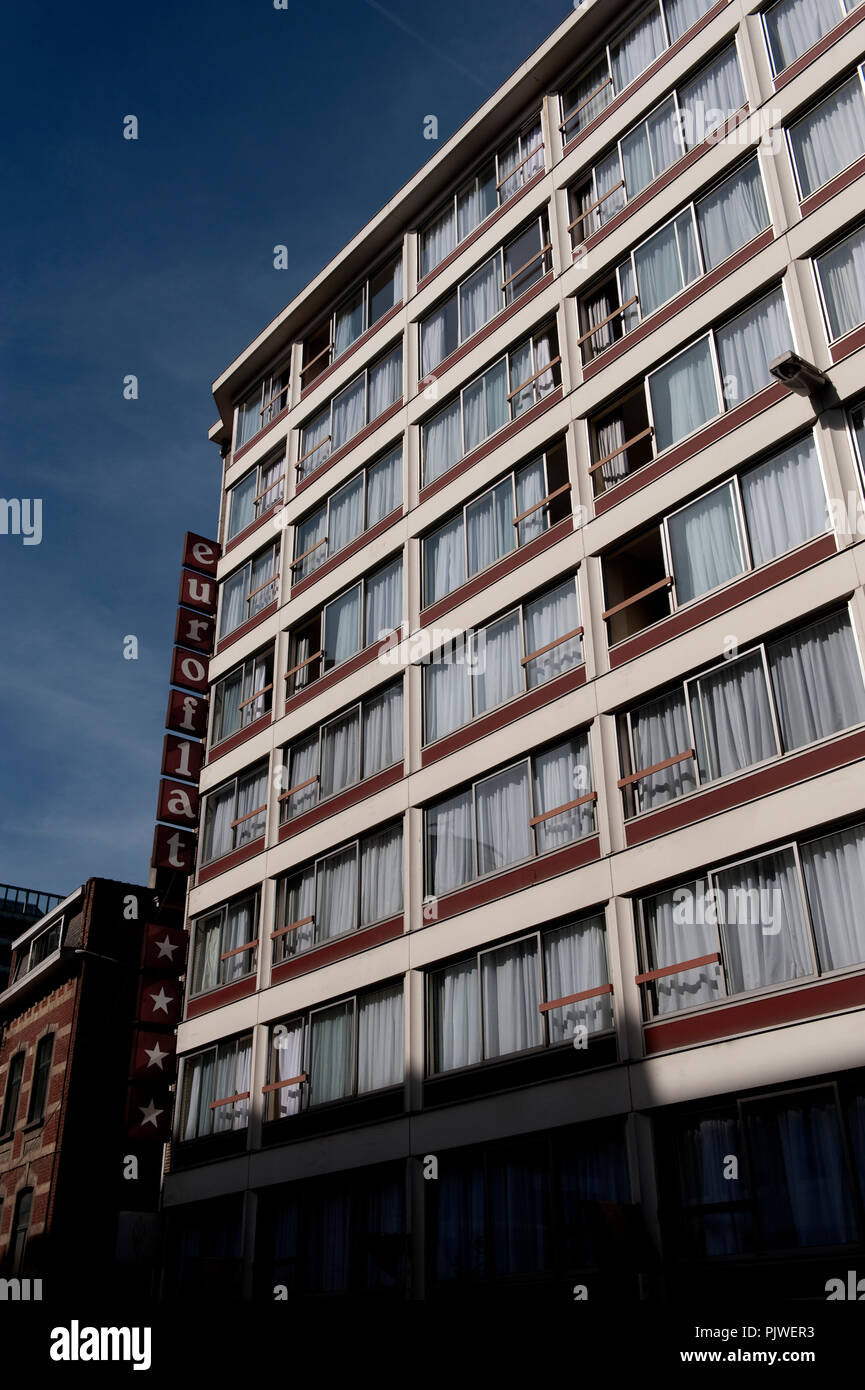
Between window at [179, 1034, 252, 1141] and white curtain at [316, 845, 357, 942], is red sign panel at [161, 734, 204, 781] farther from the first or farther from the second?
window at [179, 1034, 252, 1141]

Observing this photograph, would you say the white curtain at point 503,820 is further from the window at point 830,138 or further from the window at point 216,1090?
→ the window at point 830,138

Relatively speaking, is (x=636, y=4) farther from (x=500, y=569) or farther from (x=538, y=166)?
(x=500, y=569)

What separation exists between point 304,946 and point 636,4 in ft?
69.1

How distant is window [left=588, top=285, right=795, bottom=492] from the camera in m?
20.5

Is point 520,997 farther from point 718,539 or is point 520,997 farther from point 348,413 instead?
point 348,413

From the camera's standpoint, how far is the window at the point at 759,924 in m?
16.2

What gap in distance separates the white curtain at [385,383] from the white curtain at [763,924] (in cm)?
1651

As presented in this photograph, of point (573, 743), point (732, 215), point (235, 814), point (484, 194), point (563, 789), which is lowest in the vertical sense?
point (563, 789)

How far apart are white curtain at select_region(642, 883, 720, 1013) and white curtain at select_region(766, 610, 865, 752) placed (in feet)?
9.07

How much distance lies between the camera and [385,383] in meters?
30.6

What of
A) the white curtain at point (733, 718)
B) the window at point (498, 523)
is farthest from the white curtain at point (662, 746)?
the window at point (498, 523)

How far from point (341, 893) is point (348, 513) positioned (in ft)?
31.9

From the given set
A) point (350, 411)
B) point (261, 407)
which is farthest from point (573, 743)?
point (261, 407)

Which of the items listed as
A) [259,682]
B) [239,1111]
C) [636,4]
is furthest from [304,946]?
[636,4]
